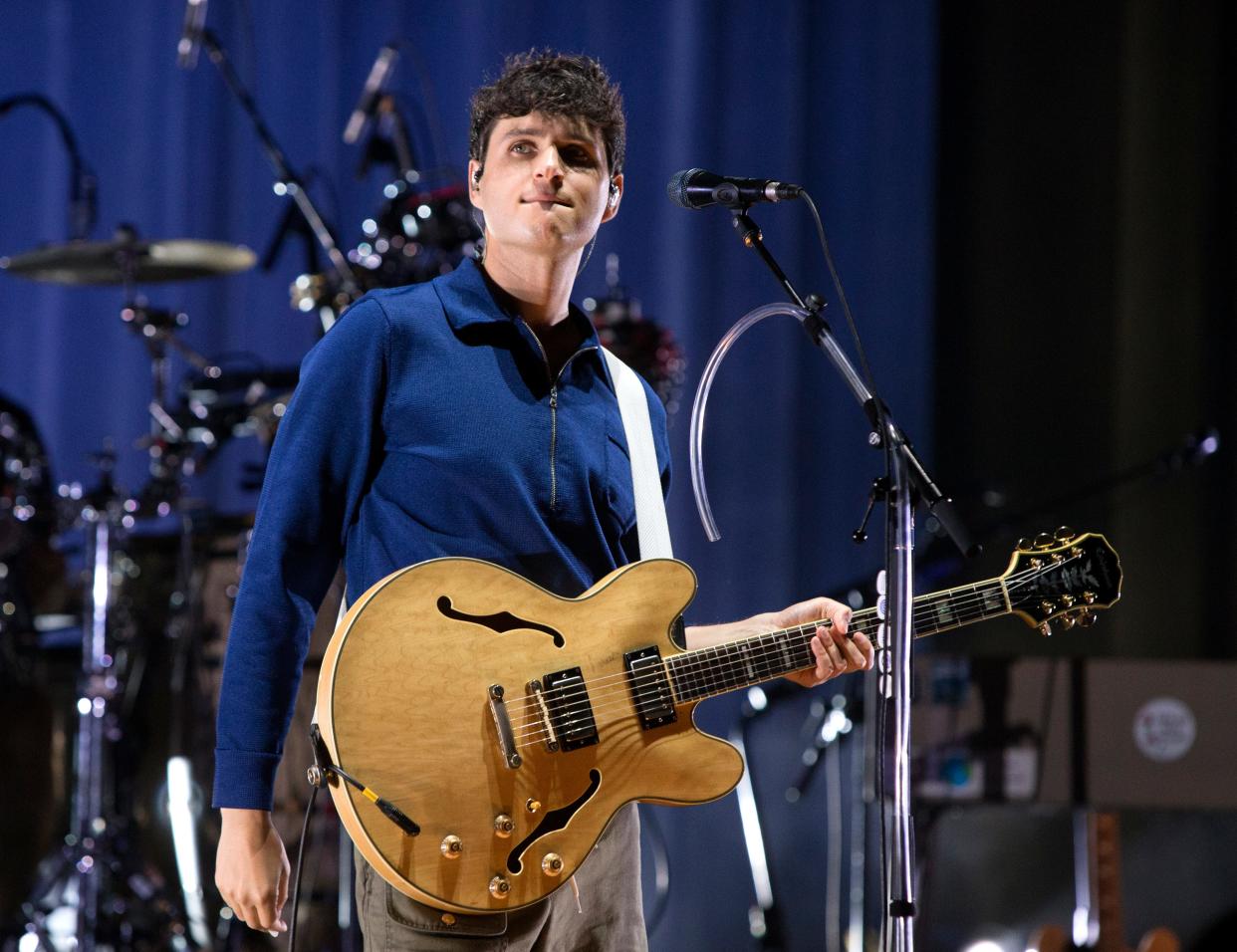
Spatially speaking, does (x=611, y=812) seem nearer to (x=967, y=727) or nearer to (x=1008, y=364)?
(x=967, y=727)

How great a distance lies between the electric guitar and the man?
0.07 metres

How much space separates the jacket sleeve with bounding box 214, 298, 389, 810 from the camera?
6.44 feet

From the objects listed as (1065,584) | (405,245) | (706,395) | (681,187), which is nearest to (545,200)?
(681,187)

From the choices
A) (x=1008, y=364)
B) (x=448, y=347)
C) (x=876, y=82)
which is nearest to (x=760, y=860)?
(x=1008, y=364)

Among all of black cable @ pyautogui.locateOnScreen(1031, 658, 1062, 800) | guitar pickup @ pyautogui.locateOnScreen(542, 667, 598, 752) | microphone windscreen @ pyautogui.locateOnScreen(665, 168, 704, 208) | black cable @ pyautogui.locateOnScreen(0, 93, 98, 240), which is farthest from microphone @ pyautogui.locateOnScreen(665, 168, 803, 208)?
Answer: black cable @ pyautogui.locateOnScreen(0, 93, 98, 240)

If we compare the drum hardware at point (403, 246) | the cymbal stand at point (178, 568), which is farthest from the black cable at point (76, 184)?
the drum hardware at point (403, 246)

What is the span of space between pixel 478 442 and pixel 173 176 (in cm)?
328

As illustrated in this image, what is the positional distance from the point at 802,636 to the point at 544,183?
843mm

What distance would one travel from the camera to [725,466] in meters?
5.29

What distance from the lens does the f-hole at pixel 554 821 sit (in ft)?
6.49

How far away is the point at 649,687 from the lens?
214cm

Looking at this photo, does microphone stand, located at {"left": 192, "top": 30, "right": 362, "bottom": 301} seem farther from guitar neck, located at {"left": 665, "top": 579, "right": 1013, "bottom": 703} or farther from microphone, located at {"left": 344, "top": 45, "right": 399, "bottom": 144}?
guitar neck, located at {"left": 665, "top": 579, "right": 1013, "bottom": 703}

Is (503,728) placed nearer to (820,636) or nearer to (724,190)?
(820,636)

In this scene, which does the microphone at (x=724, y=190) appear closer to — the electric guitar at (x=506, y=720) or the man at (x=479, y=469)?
the man at (x=479, y=469)
